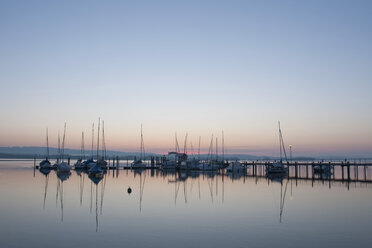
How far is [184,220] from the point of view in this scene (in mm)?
23969

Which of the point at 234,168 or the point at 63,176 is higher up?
the point at 234,168

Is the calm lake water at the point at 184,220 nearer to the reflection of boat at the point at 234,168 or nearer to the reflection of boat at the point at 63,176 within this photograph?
the reflection of boat at the point at 63,176

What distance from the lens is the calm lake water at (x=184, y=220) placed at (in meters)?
18.2

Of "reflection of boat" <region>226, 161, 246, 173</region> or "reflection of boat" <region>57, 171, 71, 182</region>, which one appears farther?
"reflection of boat" <region>226, 161, 246, 173</region>

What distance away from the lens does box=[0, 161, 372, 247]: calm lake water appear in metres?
Answer: 18.2

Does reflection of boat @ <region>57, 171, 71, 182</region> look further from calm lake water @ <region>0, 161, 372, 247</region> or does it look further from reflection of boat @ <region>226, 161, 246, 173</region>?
reflection of boat @ <region>226, 161, 246, 173</region>

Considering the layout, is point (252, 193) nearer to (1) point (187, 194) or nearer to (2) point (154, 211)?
(1) point (187, 194)

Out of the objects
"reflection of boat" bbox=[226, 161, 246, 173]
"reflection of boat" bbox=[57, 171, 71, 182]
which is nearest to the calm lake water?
"reflection of boat" bbox=[57, 171, 71, 182]

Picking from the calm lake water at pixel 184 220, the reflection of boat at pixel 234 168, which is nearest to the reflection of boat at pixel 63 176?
the calm lake water at pixel 184 220

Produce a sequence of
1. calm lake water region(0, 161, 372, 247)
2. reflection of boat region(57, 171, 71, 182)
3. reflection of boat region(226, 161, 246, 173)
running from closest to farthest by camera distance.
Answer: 1. calm lake water region(0, 161, 372, 247)
2. reflection of boat region(57, 171, 71, 182)
3. reflection of boat region(226, 161, 246, 173)

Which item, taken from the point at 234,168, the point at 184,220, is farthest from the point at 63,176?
the point at 184,220

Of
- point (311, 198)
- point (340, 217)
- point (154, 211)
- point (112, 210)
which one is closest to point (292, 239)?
point (340, 217)

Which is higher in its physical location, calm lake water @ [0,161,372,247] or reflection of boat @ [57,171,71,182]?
calm lake water @ [0,161,372,247]

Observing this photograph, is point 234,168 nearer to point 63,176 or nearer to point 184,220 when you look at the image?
point 63,176
